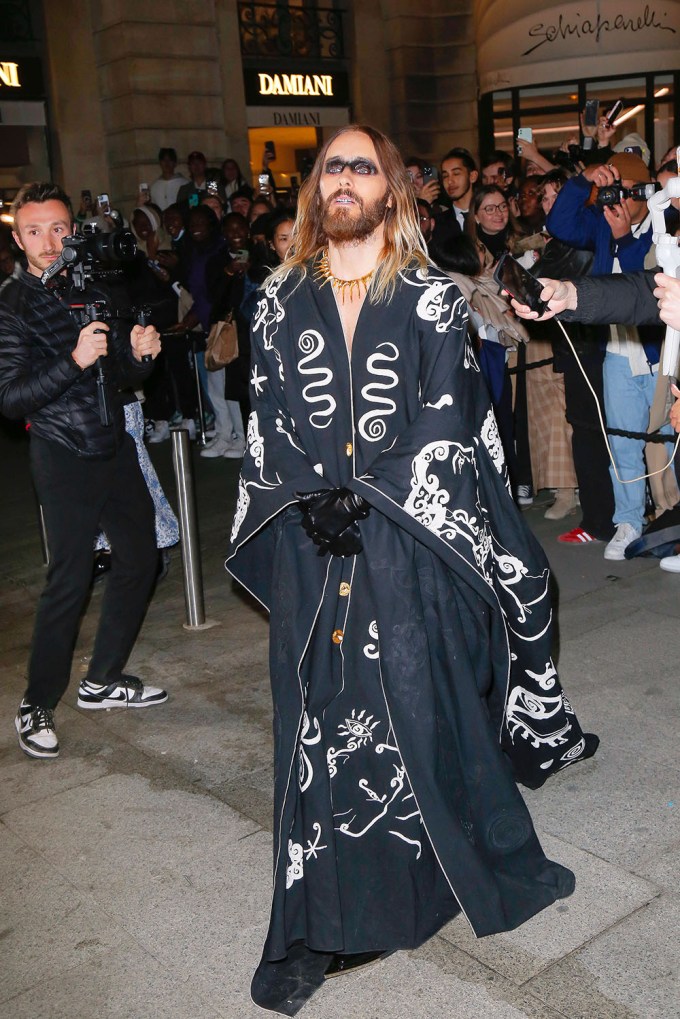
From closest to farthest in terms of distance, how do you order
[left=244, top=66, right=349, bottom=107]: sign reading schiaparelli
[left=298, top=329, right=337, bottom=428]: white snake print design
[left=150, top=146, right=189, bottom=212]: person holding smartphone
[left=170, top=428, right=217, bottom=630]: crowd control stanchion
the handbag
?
1. [left=298, top=329, right=337, bottom=428]: white snake print design
2. [left=170, top=428, right=217, bottom=630]: crowd control stanchion
3. the handbag
4. [left=150, top=146, right=189, bottom=212]: person holding smartphone
5. [left=244, top=66, right=349, bottom=107]: sign reading schiaparelli

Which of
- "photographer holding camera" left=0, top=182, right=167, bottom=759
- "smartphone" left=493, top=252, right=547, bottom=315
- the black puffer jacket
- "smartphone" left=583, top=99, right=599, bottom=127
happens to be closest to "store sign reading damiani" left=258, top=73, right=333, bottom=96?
"smartphone" left=583, top=99, right=599, bottom=127

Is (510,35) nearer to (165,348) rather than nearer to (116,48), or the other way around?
(116,48)

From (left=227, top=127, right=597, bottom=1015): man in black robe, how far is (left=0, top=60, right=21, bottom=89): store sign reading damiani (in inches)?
573

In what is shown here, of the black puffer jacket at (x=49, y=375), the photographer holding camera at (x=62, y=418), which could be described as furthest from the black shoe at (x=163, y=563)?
the black puffer jacket at (x=49, y=375)

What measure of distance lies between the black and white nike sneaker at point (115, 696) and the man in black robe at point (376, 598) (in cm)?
180

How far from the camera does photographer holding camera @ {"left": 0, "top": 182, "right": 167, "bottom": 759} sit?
4195 mm

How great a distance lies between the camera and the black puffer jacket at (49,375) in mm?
4156

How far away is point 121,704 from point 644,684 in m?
2.26

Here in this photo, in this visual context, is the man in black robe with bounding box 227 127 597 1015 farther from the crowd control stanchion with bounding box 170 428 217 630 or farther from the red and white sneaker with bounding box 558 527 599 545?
the red and white sneaker with bounding box 558 527 599 545

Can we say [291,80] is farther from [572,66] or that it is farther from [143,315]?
[143,315]

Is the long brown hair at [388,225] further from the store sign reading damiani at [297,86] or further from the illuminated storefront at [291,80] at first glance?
the store sign reading damiani at [297,86]

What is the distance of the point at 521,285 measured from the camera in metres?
3.15

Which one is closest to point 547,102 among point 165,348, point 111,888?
point 165,348

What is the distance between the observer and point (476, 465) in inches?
125
